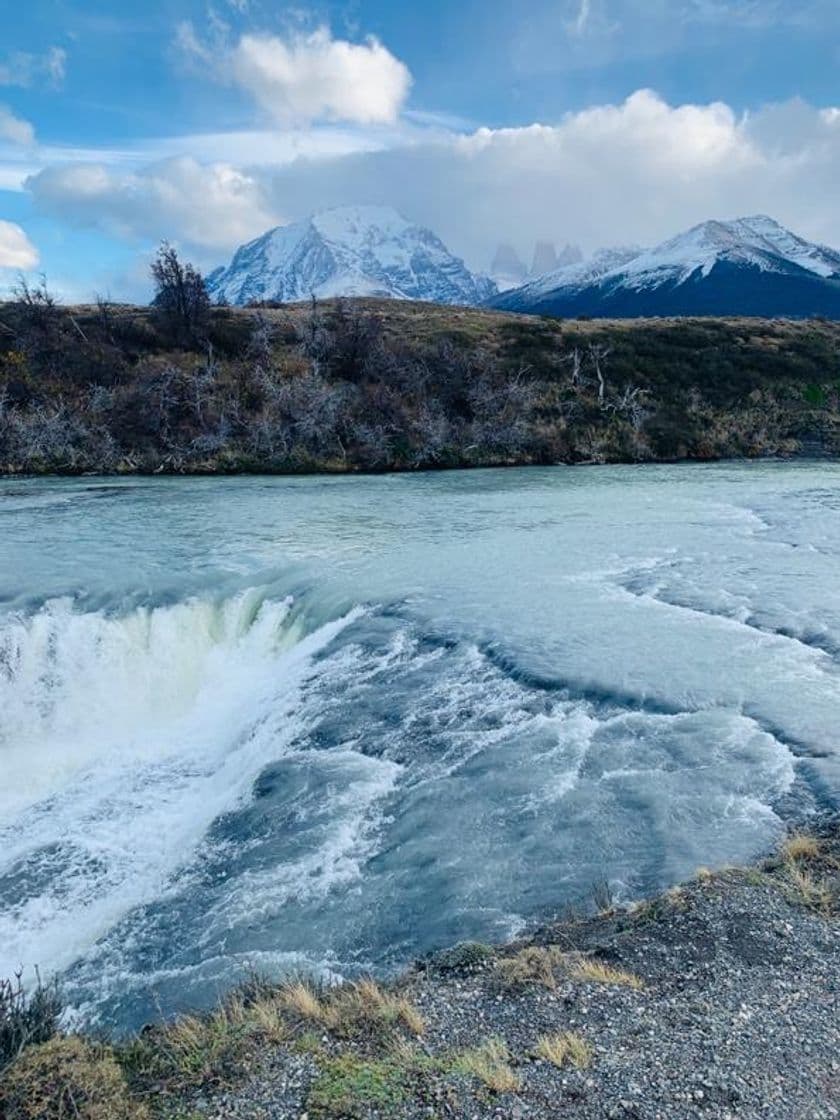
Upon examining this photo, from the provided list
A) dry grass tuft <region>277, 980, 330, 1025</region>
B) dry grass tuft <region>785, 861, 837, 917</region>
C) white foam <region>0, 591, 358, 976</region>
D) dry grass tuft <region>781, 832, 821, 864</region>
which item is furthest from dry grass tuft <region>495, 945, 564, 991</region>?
white foam <region>0, 591, 358, 976</region>

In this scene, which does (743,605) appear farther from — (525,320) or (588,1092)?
(525,320)

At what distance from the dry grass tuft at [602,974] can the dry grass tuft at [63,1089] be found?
3399 mm

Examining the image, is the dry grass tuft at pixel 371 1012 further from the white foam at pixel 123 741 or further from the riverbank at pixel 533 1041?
the white foam at pixel 123 741

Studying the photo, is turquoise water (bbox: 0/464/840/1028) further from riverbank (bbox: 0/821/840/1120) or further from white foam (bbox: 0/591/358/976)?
riverbank (bbox: 0/821/840/1120)

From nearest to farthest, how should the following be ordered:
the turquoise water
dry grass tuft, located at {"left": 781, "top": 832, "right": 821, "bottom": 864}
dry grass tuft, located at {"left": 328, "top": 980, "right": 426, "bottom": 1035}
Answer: dry grass tuft, located at {"left": 328, "top": 980, "right": 426, "bottom": 1035}, dry grass tuft, located at {"left": 781, "top": 832, "right": 821, "bottom": 864}, the turquoise water

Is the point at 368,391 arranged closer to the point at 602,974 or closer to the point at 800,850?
the point at 800,850

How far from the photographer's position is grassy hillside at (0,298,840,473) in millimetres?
41031

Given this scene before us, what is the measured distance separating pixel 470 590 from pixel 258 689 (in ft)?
18.4

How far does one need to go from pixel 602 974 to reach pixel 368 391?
1598 inches

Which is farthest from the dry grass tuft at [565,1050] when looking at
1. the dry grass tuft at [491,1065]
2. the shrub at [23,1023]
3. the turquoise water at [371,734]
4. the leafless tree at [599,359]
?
the leafless tree at [599,359]

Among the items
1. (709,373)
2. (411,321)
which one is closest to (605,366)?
(709,373)

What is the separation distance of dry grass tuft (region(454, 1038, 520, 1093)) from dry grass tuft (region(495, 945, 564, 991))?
75cm

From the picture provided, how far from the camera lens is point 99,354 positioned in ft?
153

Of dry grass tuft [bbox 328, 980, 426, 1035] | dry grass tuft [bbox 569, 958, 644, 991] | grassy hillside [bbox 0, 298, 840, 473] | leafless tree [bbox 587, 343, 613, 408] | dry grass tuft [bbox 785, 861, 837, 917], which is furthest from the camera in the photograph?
leafless tree [bbox 587, 343, 613, 408]
